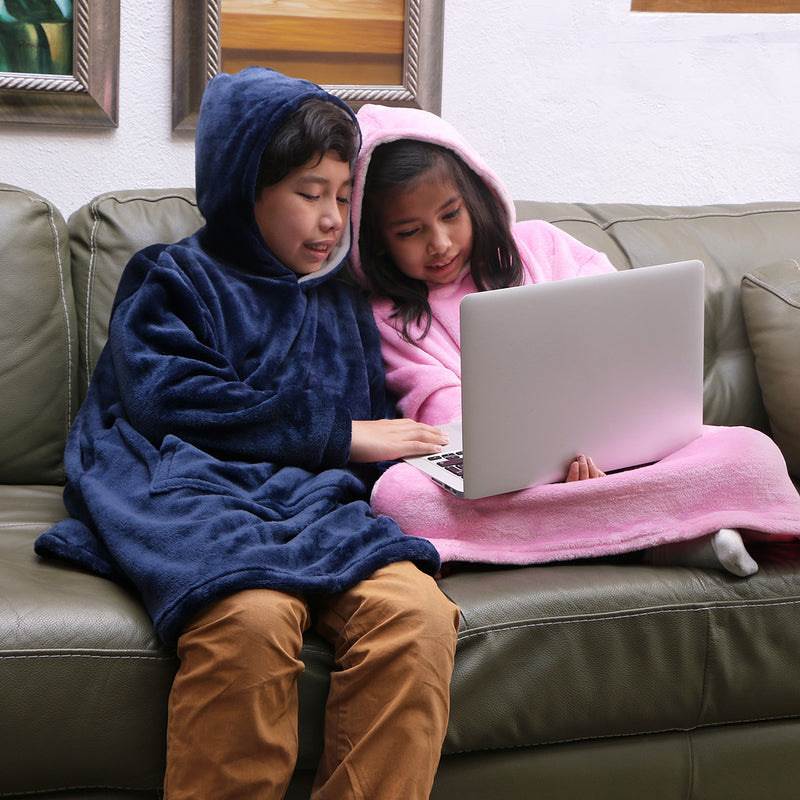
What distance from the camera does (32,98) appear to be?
180 cm

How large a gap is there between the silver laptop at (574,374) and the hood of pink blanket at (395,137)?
500 mm

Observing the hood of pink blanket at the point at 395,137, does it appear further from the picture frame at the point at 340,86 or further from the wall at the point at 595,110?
the wall at the point at 595,110

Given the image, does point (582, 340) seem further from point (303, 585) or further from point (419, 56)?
point (419, 56)

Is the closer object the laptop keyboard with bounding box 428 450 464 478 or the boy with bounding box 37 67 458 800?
the boy with bounding box 37 67 458 800

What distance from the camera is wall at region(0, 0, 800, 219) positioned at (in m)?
1.89

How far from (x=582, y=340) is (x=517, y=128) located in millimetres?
1041

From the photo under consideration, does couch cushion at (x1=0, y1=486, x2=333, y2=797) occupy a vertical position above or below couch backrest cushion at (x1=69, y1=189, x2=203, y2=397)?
below

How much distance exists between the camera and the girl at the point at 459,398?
129cm

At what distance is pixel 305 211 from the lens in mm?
1489

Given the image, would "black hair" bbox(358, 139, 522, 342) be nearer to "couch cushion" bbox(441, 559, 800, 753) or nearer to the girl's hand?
the girl's hand

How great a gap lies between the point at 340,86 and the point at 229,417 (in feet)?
3.04

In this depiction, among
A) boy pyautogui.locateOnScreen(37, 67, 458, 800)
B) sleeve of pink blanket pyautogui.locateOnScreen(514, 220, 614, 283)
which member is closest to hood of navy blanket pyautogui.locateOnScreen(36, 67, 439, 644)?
boy pyautogui.locateOnScreen(37, 67, 458, 800)

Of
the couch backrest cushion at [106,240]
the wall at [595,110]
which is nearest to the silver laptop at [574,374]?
the couch backrest cushion at [106,240]

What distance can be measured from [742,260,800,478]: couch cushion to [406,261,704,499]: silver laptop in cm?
43
